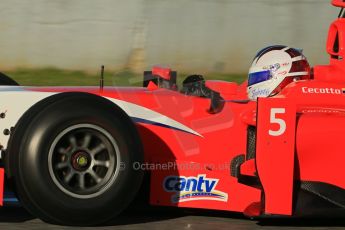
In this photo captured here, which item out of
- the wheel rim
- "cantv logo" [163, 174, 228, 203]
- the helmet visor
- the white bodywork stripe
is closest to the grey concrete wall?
the helmet visor

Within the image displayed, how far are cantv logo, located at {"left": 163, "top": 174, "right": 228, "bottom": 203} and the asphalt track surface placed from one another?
15cm

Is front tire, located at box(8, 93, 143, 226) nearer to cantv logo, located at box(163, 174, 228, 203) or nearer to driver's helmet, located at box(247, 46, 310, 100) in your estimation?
cantv logo, located at box(163, 174, 228, 203)

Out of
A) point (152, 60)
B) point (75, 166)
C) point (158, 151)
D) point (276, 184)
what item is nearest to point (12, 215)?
point (75, 166)

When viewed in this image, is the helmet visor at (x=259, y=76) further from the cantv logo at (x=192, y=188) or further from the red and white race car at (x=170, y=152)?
the cantv logo at (x=192, y=188)

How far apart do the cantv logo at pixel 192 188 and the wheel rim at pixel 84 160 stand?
1.48ft

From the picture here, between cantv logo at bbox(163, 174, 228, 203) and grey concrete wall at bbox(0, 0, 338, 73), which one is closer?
cantv logo at bbox(163, 174, 228, 203)

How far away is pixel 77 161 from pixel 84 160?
0.14 feet

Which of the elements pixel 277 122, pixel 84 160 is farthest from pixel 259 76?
pixel 84 160

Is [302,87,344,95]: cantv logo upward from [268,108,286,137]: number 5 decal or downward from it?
upward

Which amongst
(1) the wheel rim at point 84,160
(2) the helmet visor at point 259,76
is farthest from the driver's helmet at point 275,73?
(1) the wheel rim at point 84,160

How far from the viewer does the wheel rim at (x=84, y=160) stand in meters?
4.37

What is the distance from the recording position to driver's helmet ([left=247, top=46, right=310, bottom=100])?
5.08 m

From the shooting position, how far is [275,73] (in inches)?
200

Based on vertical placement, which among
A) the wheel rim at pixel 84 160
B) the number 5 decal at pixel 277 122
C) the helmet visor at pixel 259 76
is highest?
the helmet visor at pixel 259 76
